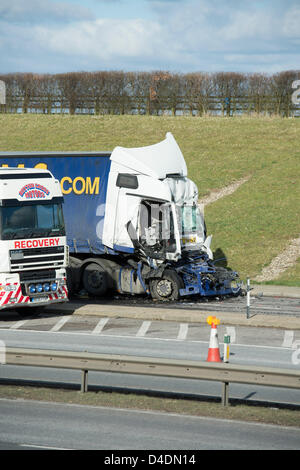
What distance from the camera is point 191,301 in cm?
2072

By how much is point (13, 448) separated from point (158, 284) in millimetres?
11794

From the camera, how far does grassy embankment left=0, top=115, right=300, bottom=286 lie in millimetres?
29766

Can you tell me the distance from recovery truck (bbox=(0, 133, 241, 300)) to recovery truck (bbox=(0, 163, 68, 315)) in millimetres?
2924

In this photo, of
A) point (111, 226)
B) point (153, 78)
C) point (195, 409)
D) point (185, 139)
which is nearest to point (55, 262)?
point (111, 226)

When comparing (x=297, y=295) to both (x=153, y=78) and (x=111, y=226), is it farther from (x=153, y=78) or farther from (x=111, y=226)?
(x=153, y=78)

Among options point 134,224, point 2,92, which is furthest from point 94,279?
point 2,92

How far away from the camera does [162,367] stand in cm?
1081

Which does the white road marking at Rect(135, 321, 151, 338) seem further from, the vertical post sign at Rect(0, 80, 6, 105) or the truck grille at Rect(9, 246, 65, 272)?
the vertical post sign at Rect(0, 80, 6, 105)

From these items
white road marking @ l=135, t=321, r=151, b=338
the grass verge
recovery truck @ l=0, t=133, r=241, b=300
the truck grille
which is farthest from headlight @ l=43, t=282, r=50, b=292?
the grass verge

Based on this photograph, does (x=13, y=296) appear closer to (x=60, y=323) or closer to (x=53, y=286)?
(x=53, y=286)

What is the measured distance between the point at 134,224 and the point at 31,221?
379cm

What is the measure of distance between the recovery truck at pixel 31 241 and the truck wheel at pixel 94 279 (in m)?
3.30

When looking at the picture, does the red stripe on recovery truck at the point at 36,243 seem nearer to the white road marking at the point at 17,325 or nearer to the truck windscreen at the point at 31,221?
the truck windscreen at the point at 31,221

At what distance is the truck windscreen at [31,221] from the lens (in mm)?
17203
